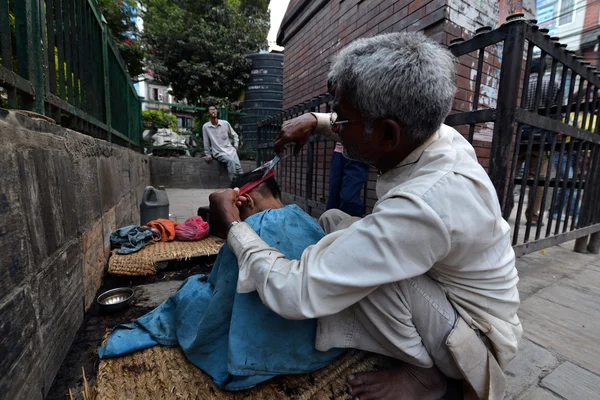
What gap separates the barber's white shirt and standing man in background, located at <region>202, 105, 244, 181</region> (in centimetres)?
655

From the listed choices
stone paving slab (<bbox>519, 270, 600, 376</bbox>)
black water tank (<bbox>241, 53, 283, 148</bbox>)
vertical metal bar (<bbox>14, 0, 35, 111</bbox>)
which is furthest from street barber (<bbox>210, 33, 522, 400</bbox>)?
black water tank (<bbox>241, 53, 283, 148</bbox>)

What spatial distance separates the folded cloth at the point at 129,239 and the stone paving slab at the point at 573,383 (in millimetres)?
3029

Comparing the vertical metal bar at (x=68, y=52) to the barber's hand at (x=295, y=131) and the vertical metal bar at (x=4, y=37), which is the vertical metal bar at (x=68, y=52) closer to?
the vertical metal bar at (x=4, y=37)

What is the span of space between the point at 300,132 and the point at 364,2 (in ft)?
10.00

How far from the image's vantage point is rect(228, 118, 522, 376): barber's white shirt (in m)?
0.94

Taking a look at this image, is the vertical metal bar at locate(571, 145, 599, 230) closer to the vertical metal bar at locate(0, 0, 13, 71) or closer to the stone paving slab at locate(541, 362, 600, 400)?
the stone paving slab at locate(541, 362, 600, 400)

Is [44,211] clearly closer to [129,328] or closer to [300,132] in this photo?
[129,328]

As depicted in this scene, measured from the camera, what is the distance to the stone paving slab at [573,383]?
141 cm

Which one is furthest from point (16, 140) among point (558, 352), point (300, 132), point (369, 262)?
point (558, 352)

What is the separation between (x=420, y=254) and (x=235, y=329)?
31.0 inches

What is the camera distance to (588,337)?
6.20ft

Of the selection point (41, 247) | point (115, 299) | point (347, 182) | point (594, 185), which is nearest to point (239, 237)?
point (41, 247)

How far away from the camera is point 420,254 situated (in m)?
0.95

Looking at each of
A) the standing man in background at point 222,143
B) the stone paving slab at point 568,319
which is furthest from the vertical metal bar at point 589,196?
the standing man in background at point 222,143
